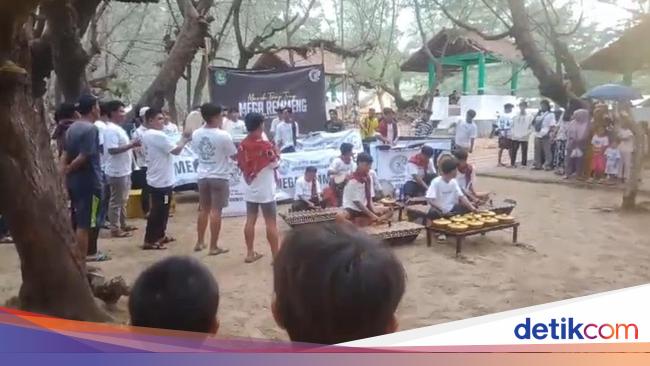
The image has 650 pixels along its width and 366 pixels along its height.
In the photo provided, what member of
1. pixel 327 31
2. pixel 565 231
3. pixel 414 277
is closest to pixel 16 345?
pixel 414 277

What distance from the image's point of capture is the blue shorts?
4320mm

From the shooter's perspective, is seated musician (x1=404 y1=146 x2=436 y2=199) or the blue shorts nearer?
the blue shorts

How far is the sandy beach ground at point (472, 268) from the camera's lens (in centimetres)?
383

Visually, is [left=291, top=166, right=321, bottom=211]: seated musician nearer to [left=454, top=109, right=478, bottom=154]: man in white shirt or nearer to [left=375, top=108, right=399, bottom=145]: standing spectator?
[left=375, top=108, right=399, bottom=145]: standing spectator

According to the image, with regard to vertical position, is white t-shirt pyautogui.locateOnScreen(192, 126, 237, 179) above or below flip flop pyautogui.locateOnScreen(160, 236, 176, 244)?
above

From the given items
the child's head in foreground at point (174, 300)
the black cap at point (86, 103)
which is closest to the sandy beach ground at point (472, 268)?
the black cap at point (86, 103)

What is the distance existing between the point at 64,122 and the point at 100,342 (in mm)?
3878

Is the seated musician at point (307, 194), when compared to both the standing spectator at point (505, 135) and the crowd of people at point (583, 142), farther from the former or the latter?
the standing spectator at point (505, 135)

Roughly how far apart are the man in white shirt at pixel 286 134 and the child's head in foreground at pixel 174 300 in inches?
275

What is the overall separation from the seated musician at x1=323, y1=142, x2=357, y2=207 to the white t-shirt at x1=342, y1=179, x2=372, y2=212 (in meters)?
0.78

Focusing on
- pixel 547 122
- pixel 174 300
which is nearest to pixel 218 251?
pixel 174 300

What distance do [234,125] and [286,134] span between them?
2.63 ft

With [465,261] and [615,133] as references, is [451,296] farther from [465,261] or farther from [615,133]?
[615,133]

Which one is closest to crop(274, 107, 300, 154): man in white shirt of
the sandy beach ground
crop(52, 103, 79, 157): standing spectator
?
the sandy beach ground
